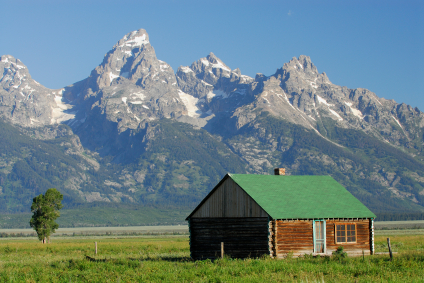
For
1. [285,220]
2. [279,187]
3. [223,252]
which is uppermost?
[279,187]

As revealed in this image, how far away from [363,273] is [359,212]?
1286 cm

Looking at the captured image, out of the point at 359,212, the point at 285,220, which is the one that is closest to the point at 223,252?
the point at 285,220

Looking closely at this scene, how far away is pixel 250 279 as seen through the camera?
2455 cm

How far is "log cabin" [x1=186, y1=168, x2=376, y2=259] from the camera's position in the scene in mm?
36188

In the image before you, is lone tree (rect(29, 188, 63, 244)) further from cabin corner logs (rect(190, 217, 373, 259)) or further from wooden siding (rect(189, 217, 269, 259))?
cabin corner logs (rect(190, 217, 373, 259))

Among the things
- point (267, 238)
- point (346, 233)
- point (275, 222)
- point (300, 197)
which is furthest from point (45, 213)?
point (346, 233)

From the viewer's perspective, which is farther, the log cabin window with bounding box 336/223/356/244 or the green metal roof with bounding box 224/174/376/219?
the log cabin window with bounding box 336/223/356/244

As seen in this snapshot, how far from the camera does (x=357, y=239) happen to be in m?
38.2

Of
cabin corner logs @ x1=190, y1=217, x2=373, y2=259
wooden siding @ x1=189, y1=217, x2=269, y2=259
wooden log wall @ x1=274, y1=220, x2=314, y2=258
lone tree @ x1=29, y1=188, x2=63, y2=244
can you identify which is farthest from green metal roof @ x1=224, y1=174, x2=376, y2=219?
lone tree @ x1=29, y1=188, x2=63, y2=244

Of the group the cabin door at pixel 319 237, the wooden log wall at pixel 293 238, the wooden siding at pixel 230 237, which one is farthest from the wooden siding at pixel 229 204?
the cabin door at pixel 319 237

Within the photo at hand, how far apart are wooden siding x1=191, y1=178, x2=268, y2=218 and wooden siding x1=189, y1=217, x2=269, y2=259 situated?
1.28 feet

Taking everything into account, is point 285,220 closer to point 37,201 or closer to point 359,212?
point 359,212

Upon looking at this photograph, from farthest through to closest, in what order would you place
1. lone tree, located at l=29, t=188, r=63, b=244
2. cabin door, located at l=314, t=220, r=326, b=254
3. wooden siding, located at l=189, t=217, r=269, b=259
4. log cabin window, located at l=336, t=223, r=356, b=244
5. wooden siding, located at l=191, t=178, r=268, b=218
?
lone tree, located at l=29, t=188, r=63, b=244 → log cabin window, located at l=336, t=223, r=356, b=244 → wooden siding, located at l=191, t=178, r=268, b=218 → cabin door, located at l=314, t=220, r=326, b=254 → wooden siding, located at l=189, t=217, r=269, b=259

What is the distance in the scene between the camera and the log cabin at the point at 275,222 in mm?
36188
